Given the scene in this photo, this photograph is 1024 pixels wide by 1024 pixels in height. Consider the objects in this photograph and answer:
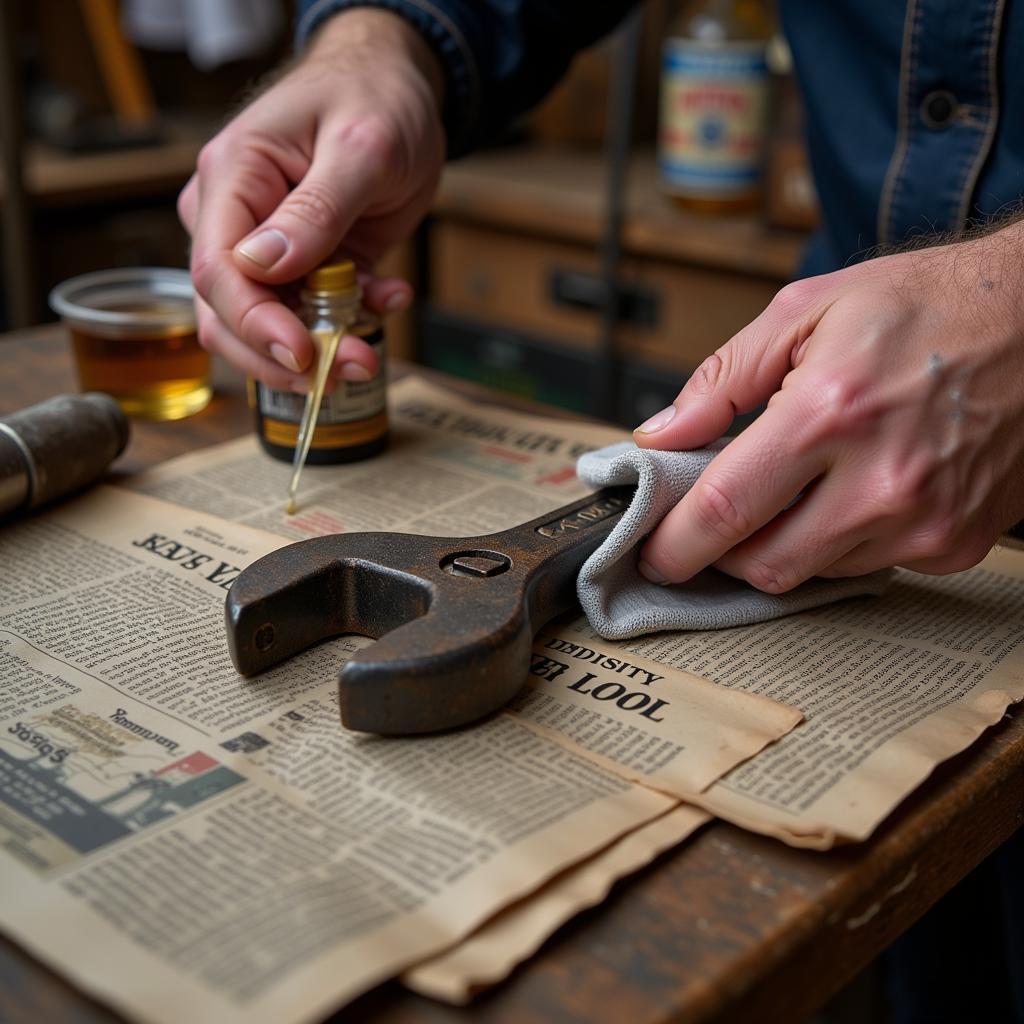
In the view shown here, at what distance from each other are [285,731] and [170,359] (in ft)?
1.45

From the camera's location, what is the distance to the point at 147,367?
0.83 meters

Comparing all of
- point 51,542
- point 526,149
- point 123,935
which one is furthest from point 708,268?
point 123,935

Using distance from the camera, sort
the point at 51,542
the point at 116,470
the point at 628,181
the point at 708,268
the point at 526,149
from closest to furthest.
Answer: the point at 51,542 < the point at 116,470 < the point at 708,268 < the point at 628,181 < the point at 526,149

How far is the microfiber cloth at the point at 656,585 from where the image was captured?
1.80 ft

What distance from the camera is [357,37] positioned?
845 millimetres

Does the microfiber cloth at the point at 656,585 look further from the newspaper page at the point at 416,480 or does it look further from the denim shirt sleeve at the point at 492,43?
the denim shirt sleeve at the point at 492,43

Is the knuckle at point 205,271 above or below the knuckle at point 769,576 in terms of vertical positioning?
above

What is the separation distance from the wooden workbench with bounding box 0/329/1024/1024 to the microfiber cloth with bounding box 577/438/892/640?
120mm

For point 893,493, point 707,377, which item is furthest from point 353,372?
point 893,493

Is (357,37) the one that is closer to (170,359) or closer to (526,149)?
(170,359)

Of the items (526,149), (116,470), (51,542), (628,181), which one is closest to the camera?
(51,542)

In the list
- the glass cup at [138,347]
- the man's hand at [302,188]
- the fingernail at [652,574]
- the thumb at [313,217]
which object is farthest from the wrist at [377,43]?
the fingernail at [652,574]

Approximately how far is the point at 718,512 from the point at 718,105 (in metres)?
1.09

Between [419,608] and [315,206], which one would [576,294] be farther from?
[419,608]
